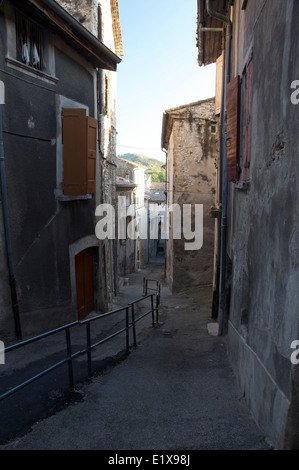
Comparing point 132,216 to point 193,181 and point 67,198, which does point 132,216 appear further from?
point 67,198

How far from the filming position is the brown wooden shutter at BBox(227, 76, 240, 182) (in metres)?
5.46

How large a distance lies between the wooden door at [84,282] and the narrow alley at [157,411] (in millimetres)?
2907

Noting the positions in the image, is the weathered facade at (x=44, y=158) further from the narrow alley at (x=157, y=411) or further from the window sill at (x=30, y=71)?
the narrow alley at (x=157, y=411)

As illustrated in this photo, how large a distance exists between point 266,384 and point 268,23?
349cm

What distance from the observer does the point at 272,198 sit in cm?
326

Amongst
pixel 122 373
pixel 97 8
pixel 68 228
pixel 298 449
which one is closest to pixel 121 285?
pixel 68 228

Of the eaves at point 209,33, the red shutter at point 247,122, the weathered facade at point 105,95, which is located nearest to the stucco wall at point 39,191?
the weathered facade at point 105,95

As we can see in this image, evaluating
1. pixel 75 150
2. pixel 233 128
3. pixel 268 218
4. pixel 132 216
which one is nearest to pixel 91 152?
pixel 75 150

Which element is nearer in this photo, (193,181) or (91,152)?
(91,152)

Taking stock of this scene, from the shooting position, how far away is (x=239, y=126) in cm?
552

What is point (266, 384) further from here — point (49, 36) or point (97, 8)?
point (97, 8)

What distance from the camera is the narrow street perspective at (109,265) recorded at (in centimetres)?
293

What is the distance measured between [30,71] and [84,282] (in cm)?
Answer: 498

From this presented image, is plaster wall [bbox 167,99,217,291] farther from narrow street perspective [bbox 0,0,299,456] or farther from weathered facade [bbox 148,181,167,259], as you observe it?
weathered facade [bbox 148,181,167,259]
